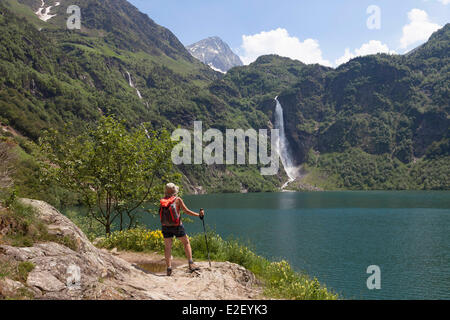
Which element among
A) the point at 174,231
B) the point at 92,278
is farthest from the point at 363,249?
the point at 92,278

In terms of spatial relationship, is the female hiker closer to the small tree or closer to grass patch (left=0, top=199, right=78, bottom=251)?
grass patch (left=0, top=199, right=78, bottom=251)

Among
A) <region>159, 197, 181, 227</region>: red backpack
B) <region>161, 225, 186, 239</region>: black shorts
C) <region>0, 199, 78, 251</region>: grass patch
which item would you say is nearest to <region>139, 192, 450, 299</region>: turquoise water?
<region>161, 225, 186, 239</region>: black shorts

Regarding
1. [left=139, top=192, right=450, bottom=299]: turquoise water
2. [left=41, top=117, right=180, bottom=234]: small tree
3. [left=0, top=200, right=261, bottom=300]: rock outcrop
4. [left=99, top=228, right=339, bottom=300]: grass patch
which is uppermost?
[left=41, top=117, right=180, bottom=234]: small tree

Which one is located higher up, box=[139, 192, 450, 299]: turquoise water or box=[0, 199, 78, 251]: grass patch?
box=[0, 199, 78, 251]: grass patch

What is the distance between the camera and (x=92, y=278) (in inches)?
303

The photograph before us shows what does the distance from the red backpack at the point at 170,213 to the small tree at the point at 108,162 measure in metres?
9.55

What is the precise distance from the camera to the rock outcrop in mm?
6609

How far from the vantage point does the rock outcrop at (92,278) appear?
21.7 feet

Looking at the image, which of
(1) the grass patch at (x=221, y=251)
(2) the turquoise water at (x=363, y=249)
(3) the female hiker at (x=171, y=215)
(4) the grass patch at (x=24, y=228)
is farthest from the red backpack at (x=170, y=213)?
(2) the turquoise water at (x=363, y=249)

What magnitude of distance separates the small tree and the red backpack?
376 inches

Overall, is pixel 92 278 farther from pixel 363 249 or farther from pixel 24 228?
pixel 363 249

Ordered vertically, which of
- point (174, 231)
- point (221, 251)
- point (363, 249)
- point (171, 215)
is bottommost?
point (363, 249)

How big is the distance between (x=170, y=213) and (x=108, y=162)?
10.7m
